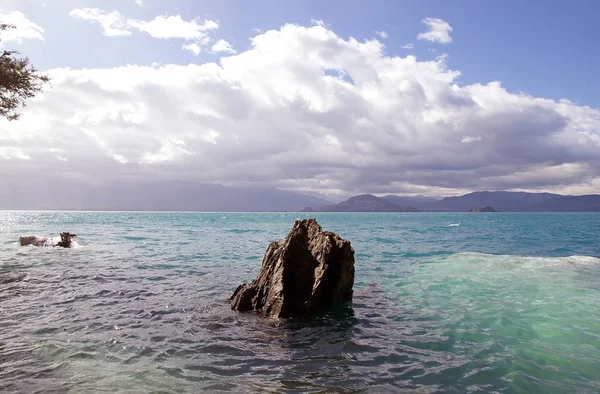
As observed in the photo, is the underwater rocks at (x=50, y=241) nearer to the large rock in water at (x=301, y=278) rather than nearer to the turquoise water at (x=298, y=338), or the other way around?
the turquoise water at (x=298, y=338)

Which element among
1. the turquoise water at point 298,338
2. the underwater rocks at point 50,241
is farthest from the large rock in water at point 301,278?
the underwater rocks at point 50,241

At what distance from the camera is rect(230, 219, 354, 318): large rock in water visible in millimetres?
15031

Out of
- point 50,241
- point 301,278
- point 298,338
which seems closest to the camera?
point 298,338

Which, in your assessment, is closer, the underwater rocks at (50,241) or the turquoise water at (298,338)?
the turquoise water at (298,338)

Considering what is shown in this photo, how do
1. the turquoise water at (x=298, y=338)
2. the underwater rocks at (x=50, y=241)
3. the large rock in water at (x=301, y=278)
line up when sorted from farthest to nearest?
the underwater rocks at (x=50, y=241) < the large rock in water at (x=301, y=278) < the turquoise water at (x=298, y=338)

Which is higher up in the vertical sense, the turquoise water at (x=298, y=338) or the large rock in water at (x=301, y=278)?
the large rock in water at (x=301, y=278)

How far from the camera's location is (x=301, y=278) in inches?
627

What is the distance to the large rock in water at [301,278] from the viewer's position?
592 inches

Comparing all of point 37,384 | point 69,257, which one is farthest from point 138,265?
point 37,384

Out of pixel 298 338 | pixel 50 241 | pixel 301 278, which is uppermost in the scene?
pixel 301 278

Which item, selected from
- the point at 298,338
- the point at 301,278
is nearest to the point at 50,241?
the point at 301,278

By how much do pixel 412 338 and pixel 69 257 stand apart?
30.4 meters

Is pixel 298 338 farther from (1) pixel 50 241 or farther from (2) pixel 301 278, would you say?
(1) pixel 50 241

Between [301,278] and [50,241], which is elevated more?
[301,278]
